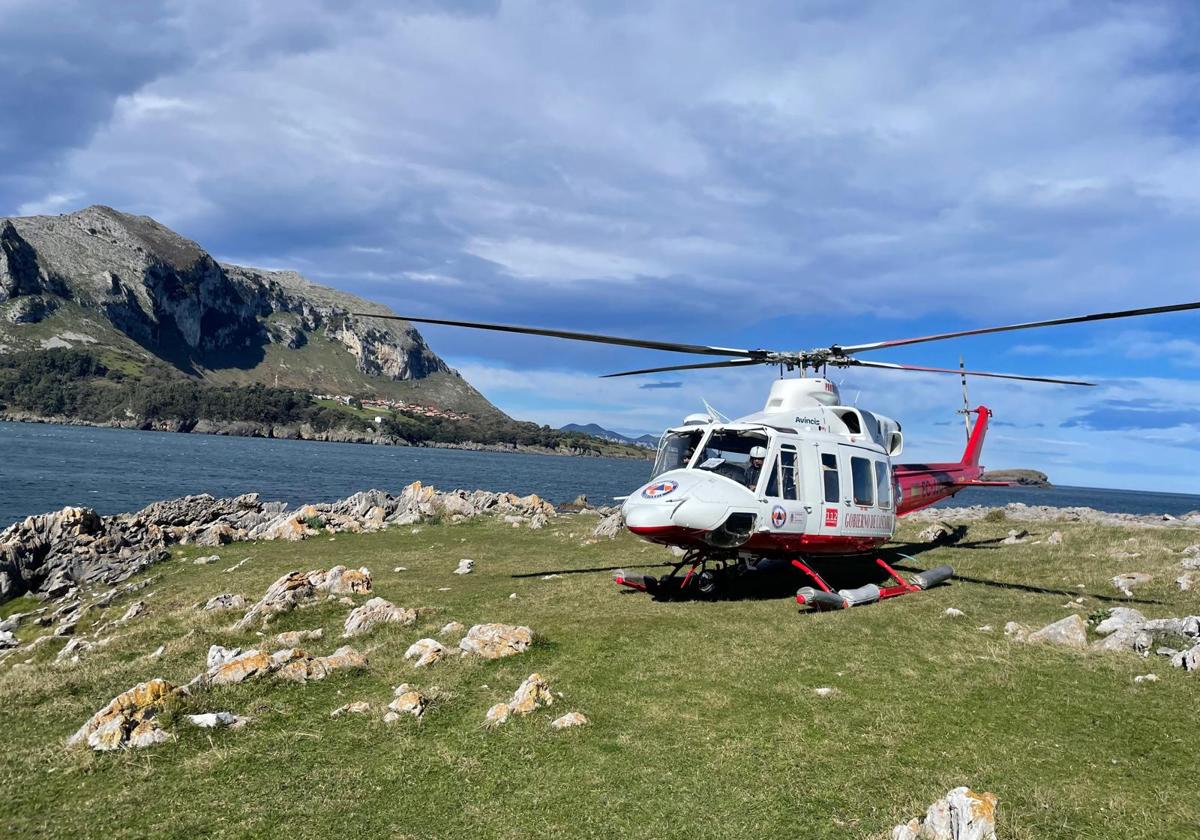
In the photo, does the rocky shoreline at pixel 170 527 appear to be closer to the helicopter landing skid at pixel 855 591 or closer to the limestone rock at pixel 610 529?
the limestone rock at pixel 610 529

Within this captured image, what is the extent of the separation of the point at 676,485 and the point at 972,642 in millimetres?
5876

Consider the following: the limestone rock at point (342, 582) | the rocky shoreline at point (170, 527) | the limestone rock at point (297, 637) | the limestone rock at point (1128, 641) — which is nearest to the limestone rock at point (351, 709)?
the limestone rock at point (297, 637)

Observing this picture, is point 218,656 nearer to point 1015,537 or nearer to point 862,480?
point 862,480

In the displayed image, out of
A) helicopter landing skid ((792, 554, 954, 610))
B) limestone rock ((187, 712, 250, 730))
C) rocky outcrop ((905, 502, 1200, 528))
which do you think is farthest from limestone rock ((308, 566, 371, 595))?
rocky outcrop ((905, 502, 1200, 528))

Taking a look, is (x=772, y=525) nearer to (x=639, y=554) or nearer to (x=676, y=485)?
(x=676, y=485)

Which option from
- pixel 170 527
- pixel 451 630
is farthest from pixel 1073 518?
pixel 170 527

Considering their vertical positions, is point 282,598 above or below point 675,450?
below

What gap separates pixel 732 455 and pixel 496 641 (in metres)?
6.53

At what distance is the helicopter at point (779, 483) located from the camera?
13461 mm

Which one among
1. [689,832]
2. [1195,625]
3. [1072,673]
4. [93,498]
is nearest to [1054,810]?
[689,832]

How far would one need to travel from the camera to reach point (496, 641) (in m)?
11.2

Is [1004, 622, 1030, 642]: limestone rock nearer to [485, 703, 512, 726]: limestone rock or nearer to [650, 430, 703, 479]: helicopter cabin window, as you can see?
[650, 430, 703, 479]: helicopter cabin window

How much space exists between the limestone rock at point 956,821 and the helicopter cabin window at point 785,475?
8.77 metres

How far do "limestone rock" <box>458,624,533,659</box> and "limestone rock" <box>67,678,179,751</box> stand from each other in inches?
170
